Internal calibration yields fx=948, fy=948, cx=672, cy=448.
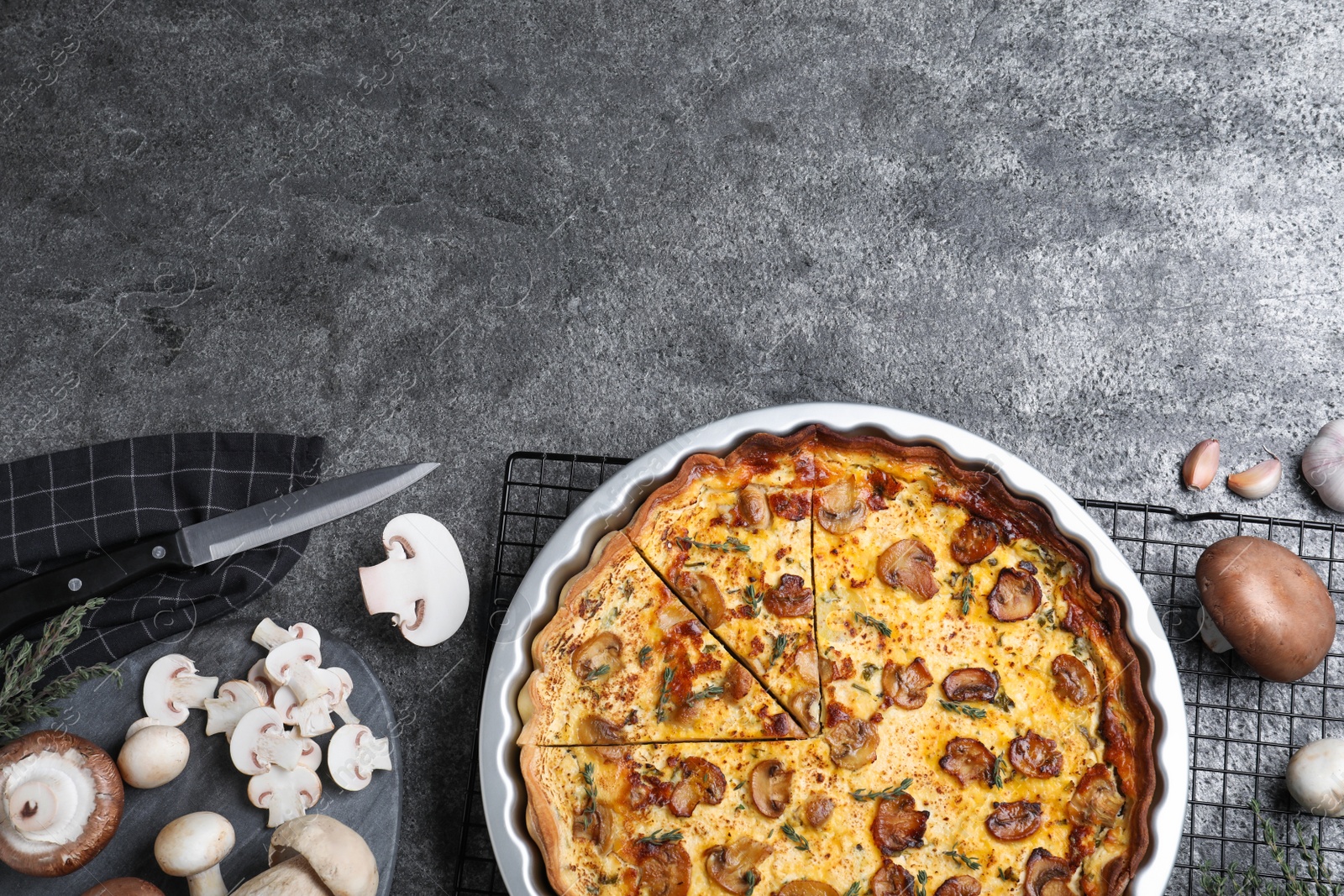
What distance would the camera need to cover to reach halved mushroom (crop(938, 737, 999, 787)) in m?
2.68

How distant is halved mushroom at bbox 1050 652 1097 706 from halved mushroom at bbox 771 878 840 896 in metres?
0.86

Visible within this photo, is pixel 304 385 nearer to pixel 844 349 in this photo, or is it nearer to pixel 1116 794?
pixel 844 349

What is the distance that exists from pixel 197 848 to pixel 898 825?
2.14m

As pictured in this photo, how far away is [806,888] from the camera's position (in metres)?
2.67

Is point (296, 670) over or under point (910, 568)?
under

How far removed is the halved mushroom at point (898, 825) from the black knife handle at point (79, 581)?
2416 millimetres

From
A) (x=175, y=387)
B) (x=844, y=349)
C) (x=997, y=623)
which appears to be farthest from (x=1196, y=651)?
(x=175, y=387)

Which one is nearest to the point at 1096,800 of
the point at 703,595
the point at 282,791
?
the point at 703,595

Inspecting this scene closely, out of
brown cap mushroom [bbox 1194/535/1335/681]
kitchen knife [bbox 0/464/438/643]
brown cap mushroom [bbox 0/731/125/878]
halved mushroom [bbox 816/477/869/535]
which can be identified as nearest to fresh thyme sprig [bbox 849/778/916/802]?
halved mushroom [bbox 816/477/869/535]

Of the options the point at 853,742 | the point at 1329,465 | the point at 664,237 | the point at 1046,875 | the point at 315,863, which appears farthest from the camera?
the point at 664,237

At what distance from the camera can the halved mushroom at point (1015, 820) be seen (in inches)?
104

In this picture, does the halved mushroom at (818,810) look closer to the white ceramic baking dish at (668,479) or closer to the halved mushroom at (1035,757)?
the halved mushroom at (1035,757)

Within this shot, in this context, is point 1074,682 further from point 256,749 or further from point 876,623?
point 256,749

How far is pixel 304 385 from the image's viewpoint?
141 inches
